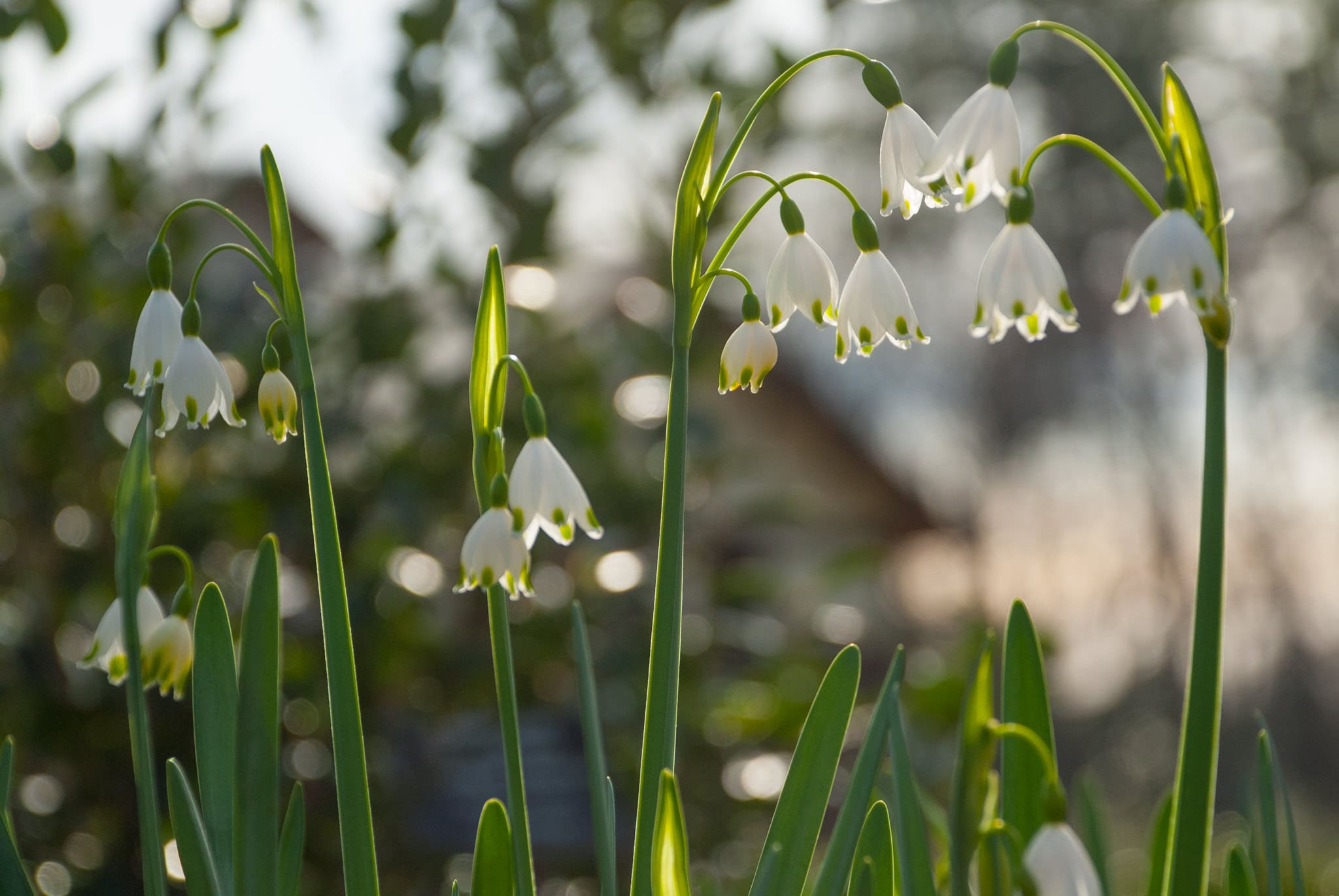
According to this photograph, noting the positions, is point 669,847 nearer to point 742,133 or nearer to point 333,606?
point 333,606

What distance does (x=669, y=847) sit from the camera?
81cm

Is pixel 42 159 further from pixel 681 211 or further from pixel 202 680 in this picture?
pixel 681 211

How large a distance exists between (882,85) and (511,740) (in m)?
0.61

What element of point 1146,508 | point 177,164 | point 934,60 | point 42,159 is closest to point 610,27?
point 177,164

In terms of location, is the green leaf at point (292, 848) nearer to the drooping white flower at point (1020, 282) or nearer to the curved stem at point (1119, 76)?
the drooping white flower at point (1020, 282)

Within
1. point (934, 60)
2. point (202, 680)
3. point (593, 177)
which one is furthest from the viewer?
point (934, 60)

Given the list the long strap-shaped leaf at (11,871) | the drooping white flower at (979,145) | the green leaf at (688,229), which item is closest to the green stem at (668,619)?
the green leaf at (688,229)

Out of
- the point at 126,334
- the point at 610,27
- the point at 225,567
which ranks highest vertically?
the point at 610,27

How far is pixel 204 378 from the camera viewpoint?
3.05ft

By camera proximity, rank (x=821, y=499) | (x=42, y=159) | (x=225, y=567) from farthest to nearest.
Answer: (x=821, y=499) → (x=225, y=567) → (x=42, y=159)

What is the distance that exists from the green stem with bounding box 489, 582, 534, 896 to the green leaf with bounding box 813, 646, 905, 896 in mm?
225

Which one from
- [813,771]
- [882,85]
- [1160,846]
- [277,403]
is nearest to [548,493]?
[277,403]

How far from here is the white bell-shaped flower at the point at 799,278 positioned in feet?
3.16

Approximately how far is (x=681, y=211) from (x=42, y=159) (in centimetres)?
158
